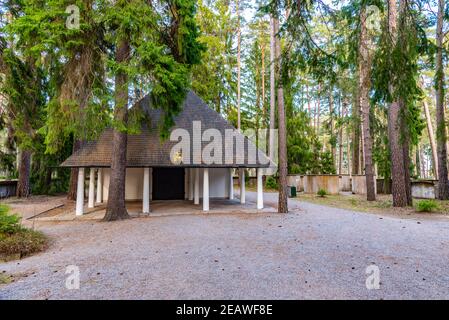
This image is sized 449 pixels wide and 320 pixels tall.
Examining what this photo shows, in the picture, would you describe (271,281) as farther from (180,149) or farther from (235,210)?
(180,149)

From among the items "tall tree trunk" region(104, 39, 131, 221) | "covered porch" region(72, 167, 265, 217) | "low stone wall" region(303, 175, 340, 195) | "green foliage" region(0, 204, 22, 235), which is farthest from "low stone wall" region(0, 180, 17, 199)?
"low stone wall" region(303, 175, 340, 195)

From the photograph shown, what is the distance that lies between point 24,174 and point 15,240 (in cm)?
1417

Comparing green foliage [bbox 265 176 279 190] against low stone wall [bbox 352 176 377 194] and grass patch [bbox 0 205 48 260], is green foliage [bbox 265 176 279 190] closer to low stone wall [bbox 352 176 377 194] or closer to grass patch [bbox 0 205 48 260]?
low stone wall [bbox 352 176 377 194]

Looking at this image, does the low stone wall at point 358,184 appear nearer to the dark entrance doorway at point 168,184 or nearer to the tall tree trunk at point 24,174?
the dark entrance doorway at point 168,184

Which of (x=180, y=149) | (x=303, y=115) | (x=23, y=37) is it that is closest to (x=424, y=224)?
(x=180, y=149)

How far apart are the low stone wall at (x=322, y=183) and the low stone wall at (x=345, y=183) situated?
3166 mm

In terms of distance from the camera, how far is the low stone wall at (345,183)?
23750 millimetres

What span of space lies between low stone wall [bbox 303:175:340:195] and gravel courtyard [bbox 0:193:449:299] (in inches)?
482

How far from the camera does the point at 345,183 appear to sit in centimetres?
2403

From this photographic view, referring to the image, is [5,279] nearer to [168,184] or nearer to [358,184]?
[168,184]

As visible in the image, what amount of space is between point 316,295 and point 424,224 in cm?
760

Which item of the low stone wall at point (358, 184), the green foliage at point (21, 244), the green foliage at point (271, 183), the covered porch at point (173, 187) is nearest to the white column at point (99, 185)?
the covered porch at point (173, 187)

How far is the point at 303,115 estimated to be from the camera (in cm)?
2455

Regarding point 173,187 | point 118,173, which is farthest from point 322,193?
point 118,173
